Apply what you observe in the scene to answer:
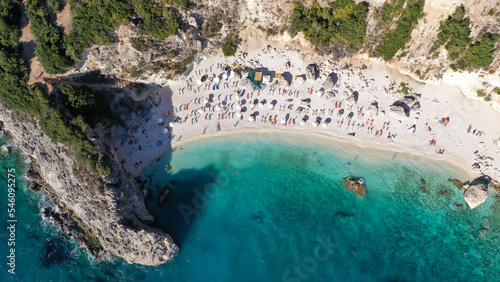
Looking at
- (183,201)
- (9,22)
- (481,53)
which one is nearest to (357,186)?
(481,53)

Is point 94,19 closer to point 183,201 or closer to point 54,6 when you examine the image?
point 54,6

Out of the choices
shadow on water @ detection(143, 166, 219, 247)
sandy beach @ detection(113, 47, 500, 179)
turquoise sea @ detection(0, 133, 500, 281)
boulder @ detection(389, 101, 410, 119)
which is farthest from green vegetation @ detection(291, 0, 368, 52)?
shadow on water @ detection(143, 166, 219, 247)

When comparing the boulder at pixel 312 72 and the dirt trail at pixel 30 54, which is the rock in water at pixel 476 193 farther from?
the dirt trail at pixel 30 54

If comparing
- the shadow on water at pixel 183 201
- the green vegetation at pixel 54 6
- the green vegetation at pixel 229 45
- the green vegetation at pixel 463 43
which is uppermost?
the green vegetation at pixel 463 43

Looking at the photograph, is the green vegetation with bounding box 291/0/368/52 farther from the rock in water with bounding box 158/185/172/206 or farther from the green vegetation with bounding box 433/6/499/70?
the rock in water with bounding box 158/185/172/206

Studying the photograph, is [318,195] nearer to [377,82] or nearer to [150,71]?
[377,82]

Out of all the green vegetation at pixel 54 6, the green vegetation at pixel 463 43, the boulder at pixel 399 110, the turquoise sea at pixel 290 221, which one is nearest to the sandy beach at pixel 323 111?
the boulder at pixel 399 110

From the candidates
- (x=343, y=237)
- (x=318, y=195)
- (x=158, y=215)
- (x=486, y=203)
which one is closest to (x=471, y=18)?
(x=486, y=203)
